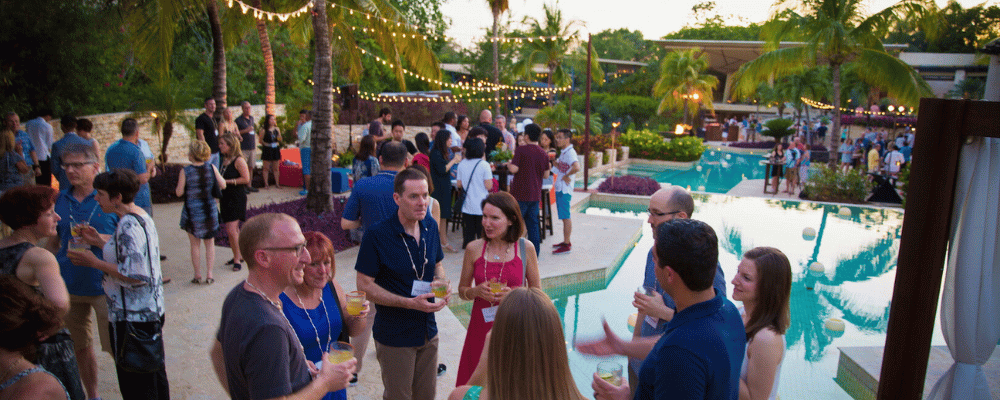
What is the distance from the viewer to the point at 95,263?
333cm

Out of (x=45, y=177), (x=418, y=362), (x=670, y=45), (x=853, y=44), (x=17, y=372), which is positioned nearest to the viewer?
(x=17, y=372)

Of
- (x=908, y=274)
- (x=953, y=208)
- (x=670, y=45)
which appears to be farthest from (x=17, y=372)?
(x=670, y=45)

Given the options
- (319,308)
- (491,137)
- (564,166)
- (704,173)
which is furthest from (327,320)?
(704,173)

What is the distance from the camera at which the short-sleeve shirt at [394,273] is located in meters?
3.17

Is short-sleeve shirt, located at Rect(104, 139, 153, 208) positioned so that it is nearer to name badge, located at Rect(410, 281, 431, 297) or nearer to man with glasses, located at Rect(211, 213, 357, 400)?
name badge, located at Rect(410, 281, 431, 297)

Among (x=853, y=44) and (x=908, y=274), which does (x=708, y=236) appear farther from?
(x=853, y=44)

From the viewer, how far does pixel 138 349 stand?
3.35 m

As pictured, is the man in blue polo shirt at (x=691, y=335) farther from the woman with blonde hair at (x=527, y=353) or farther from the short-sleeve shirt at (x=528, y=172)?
the short-sleeve shirt at (x=528, y=172)

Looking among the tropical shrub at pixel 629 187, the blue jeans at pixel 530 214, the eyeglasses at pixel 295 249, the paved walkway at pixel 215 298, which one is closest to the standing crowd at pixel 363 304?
the eyeglasses at pixel 295 249

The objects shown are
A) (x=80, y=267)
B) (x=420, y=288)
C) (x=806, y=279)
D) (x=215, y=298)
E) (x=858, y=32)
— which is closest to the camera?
(x=420, y=288)

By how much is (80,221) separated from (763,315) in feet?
13.0

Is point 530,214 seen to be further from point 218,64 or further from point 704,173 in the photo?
point 704,173

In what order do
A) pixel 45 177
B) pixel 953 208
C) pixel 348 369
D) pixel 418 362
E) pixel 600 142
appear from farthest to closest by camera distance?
pixel 600 142 < pixel 45 177 < pixel 418 362 < pixel 953 208 < pixel 348 369

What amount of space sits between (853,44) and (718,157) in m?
12.3
